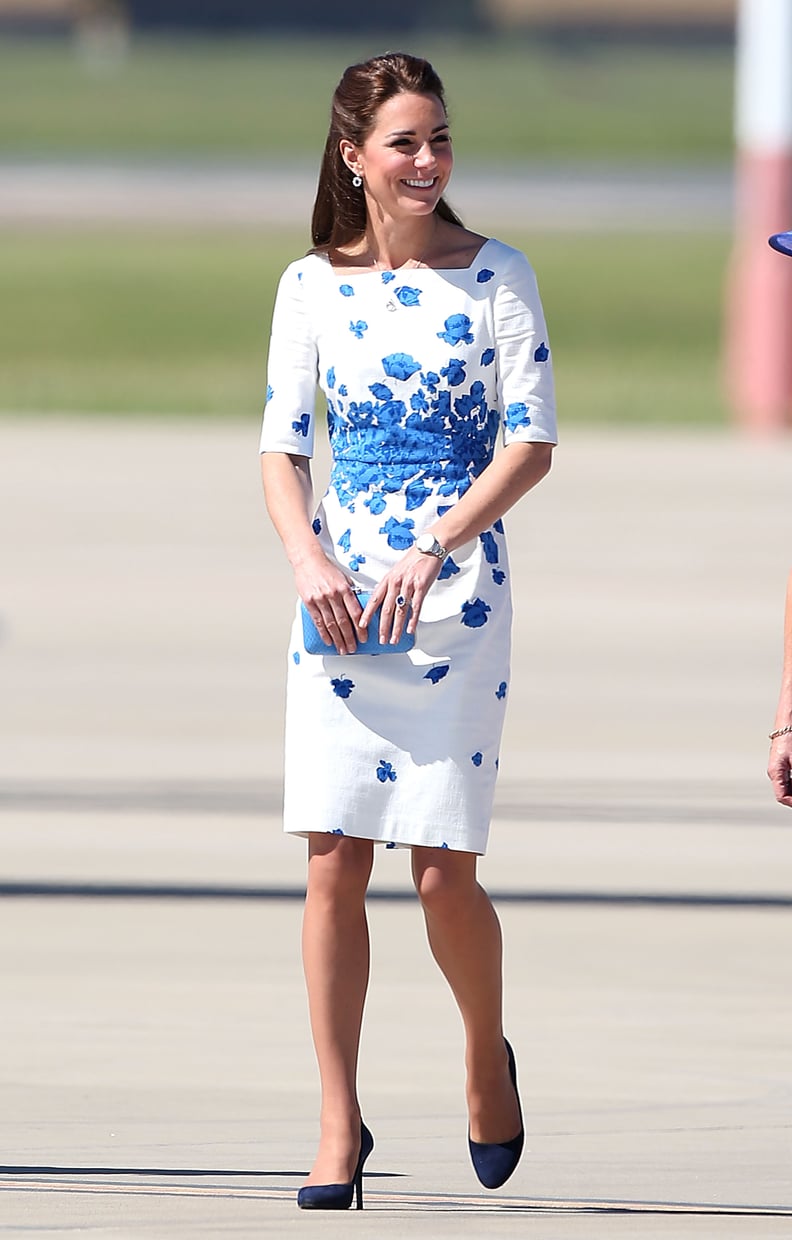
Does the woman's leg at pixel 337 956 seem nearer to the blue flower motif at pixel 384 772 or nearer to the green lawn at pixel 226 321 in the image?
the blue flower motif at pixel 384 772

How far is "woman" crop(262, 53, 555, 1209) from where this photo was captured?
4.00 meters

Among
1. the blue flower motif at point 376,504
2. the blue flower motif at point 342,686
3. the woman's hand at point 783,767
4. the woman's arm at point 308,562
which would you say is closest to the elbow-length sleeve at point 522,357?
the blue flower motif at point 376,504

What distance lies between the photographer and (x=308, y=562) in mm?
4008

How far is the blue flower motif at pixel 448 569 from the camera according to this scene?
4059 mm

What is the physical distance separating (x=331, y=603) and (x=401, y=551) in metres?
0.16

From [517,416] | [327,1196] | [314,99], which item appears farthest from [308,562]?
Answer: [314,99]

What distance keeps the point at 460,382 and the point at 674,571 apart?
7.97 meters

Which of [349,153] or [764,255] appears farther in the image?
[764,255]

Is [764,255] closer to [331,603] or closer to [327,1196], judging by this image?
[331,603]

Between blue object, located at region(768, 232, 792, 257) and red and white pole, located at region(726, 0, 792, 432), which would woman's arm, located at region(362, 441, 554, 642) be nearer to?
blue object, located at region(768, 232, 792, 257)

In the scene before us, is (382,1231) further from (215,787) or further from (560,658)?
(560,658)

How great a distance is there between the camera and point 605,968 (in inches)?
222

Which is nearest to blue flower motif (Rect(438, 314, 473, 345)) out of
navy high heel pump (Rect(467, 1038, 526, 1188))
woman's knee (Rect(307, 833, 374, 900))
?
woman's knee (Rect(307, 833, 374, 900))

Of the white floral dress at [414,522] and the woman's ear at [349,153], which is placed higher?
the woman's ear at [349,153]
